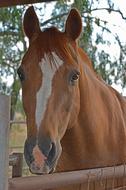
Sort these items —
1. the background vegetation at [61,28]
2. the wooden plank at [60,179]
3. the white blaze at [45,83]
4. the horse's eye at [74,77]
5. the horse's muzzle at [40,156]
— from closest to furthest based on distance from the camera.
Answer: the wooden plank at [60,179], the horse's muzzle at [40,156], the white blaze at [45,83], the horse's eye at [74,77], the background vegetation at [61,28]

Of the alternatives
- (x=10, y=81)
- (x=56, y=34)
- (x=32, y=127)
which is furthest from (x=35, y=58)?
(x=10, y=81)

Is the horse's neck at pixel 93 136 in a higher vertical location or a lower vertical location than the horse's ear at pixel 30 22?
lower

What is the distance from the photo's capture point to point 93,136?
8.65 ft

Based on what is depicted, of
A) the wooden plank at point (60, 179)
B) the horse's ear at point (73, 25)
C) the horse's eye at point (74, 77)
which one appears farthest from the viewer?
the horse's ear at point (73, 25)

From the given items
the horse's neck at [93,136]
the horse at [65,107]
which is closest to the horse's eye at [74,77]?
the horse at [65,107]

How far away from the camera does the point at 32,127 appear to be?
80.3 inches

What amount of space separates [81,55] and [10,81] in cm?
648

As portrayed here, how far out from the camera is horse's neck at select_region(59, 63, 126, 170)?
8.48 ft

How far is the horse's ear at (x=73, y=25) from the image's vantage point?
2.55 meters

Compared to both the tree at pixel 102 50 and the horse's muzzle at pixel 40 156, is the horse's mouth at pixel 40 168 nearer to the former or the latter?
the horse's muzzle at pixel 40 156

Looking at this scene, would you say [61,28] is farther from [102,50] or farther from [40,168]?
[40,168]

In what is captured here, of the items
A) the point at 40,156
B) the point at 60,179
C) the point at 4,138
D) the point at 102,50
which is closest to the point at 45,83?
the point at 40,156

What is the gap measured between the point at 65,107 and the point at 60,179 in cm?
59

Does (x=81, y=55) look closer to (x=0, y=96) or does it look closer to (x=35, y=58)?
(x=35, y=58)
